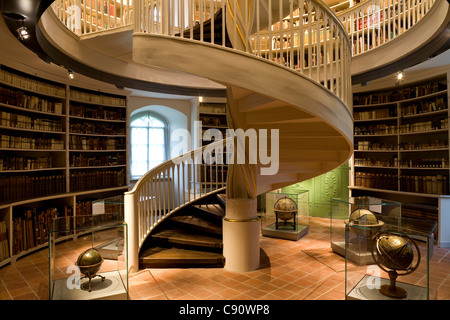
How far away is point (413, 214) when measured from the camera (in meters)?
5.14

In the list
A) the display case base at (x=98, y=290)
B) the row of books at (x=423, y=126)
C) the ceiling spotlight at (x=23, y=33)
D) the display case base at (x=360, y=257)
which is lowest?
the display case base at (x=98, y=290)

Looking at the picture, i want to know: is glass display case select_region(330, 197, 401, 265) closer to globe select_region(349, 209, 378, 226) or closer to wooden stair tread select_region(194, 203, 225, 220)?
globe select_region(349, 209, 378, 226)

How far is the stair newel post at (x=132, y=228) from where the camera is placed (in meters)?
3.55

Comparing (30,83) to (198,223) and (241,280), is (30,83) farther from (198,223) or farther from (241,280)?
(241,280)

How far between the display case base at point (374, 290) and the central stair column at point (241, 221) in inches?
→ 55.3

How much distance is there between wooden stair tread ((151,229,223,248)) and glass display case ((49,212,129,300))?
1.35 m

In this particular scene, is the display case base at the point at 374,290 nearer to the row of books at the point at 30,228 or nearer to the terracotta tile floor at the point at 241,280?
the terracotta tile floor at the point at 241,280

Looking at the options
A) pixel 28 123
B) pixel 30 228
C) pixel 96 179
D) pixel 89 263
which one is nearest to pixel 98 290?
pixel 89 263

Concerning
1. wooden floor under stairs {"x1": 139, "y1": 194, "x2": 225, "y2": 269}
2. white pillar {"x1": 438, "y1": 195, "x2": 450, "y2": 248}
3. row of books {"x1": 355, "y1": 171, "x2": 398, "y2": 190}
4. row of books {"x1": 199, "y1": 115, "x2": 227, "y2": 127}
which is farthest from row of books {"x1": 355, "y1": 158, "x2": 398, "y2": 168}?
wooden floor under stairs {"x1": 139, "y1": 194, "x2": 225, "y2": 269}

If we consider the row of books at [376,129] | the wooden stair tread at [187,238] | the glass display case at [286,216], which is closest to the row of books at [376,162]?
the row of books at [376,129]

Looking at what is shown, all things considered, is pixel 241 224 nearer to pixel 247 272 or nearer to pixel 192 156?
pixel 247 272

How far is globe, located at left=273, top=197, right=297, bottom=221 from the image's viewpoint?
4.98m

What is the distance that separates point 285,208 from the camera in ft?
16.5
